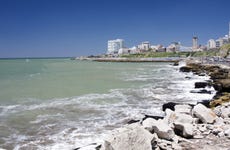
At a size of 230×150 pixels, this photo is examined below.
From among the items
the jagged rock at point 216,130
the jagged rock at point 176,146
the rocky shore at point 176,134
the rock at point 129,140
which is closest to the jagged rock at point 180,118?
the rocky shore at point 176,134

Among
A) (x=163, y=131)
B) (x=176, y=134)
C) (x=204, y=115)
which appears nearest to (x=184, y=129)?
(x=176, y=134)

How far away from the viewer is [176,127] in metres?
7.79

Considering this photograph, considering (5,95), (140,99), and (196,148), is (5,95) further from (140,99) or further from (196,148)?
(196,148)

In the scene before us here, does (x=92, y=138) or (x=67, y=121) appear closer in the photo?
(x=92, y=138)

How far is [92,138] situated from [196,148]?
3.64 m

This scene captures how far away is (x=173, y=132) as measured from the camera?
23.5 ft

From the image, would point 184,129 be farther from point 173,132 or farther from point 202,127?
point 202,127

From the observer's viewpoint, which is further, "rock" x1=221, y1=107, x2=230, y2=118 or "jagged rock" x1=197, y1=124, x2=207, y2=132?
"rock" x1=221, y1=107, x2=230, y2=118

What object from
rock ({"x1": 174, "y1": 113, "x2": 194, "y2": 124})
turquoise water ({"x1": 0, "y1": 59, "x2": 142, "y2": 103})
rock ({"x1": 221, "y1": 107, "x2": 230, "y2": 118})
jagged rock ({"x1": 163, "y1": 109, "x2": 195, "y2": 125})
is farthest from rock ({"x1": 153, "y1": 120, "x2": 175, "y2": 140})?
turquoise water ({"x1": 0, "y1": 59, "x2": 142, "y2": 103})

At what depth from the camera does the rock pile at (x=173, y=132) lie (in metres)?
Answer: 5.76

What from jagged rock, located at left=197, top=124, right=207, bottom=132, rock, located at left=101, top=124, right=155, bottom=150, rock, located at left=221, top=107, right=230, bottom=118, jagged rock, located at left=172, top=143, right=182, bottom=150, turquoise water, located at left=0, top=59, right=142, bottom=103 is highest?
rock, located at left=101, top=124, right=155, bottom=150

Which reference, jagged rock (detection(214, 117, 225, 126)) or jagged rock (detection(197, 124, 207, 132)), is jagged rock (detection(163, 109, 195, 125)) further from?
jagged rock (detection(214, 117, 225, 126))

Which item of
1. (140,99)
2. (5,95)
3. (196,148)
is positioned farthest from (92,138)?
(5,95)

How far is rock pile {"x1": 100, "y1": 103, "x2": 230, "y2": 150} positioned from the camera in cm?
576
